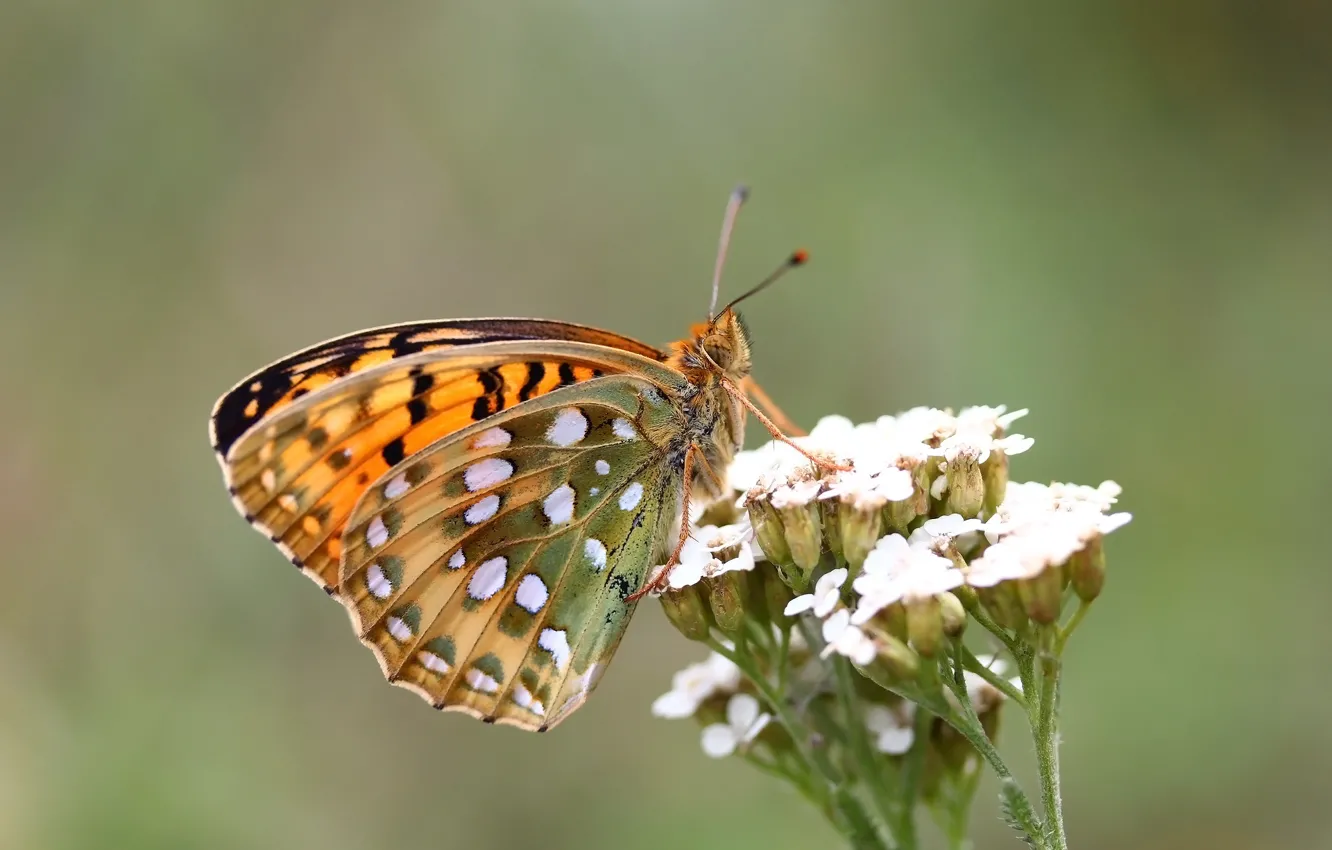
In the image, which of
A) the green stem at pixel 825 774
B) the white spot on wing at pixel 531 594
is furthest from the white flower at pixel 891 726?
the white spot on wing at pixel 531 594

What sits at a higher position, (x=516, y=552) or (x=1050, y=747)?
(x=516, y=552)

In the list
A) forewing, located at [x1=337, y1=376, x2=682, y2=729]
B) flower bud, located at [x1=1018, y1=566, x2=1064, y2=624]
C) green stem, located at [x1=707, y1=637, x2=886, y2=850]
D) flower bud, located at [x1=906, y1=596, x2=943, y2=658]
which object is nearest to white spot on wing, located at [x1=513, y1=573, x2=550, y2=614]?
→ forewing, located at [x1=337, y1=376, x2=682, y2=729]

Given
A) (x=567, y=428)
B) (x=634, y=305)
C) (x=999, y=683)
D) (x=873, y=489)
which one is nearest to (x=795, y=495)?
(x=873, y=489)

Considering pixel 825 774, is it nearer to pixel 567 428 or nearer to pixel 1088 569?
pixel 1088 569

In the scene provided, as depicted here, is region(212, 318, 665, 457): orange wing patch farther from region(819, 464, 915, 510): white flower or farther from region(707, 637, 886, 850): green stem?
region(707, 637, 886, 850): green stem

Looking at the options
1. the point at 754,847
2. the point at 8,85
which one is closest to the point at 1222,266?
the point at 754,847
